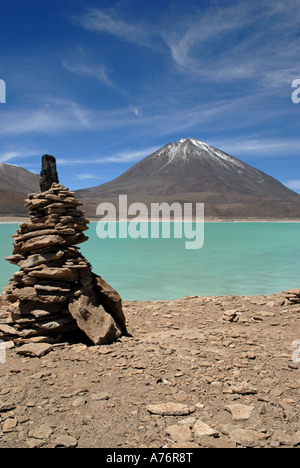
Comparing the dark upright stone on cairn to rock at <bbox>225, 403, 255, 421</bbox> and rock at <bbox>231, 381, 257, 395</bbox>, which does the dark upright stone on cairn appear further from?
rock at <bbox>225, 403, 255, 421</bbox>

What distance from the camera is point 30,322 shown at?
4832 millimetres

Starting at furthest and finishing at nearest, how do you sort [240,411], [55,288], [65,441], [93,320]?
[93,320], [55,288], [240,411], [65,441]

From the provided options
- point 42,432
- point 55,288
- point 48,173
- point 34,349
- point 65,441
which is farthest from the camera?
point 48,173

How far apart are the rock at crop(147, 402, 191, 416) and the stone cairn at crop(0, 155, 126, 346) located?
5.59 feet

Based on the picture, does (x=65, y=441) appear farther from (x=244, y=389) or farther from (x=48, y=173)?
(x=48, y=173)

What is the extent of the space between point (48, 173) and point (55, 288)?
2.21 metres

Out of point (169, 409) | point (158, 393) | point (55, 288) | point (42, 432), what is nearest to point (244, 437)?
point (169, 409)

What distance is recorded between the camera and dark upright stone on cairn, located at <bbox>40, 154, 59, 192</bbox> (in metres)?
6.01

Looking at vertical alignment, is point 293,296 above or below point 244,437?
above

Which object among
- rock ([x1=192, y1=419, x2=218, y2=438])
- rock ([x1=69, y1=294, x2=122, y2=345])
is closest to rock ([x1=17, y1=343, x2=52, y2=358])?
rock ([x1=69, y1=294, x2=122, y2=345])

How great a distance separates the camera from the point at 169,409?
3.33 meters

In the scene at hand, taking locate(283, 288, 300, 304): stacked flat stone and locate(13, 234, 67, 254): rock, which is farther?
locate(283, 288, 300, 304): stacked flat stone

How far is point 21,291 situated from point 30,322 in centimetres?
45

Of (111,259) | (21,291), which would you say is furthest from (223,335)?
(111,259)
